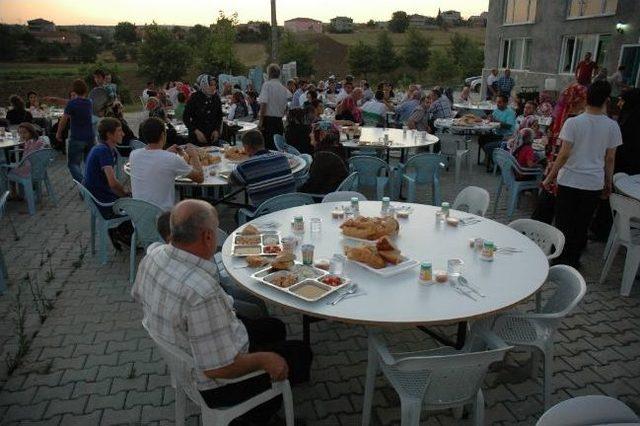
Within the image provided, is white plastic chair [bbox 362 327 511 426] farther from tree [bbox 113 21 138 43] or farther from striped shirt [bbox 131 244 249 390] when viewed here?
tree [bbox 113 21 138 43]

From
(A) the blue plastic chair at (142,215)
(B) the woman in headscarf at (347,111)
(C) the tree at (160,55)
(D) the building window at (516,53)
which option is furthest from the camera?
(C) the tree at (160,55)

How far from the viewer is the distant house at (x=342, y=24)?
213 ft

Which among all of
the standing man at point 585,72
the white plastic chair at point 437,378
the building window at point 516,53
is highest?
the building window at point 516,53

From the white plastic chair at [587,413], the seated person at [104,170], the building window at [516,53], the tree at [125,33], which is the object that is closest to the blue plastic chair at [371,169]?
the seated person at [104,170]

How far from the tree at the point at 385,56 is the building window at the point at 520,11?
16.1m

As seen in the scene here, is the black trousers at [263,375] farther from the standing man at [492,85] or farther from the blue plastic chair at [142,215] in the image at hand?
the standing man at [492,85]

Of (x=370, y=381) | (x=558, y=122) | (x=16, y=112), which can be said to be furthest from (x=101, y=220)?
(x=16, y=112)

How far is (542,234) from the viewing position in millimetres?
3645

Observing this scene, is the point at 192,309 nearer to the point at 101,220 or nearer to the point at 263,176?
the point at 263,176

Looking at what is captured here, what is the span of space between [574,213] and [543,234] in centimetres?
129

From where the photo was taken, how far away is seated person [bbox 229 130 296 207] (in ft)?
15.0

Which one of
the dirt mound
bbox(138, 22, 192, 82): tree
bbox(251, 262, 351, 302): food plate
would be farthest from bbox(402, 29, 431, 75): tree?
bbox(251, 262, 351, 302): food plate

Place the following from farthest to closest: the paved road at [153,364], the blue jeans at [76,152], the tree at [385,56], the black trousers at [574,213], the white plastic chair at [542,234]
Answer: the tree at [385,56] < the blue jeans at [76,152] < the black trousers at [574,213] < the white plastic chair at [542,234] < the paved road at [153,364]

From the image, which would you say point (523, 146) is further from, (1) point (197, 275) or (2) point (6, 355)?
(2) point (6, 355)
